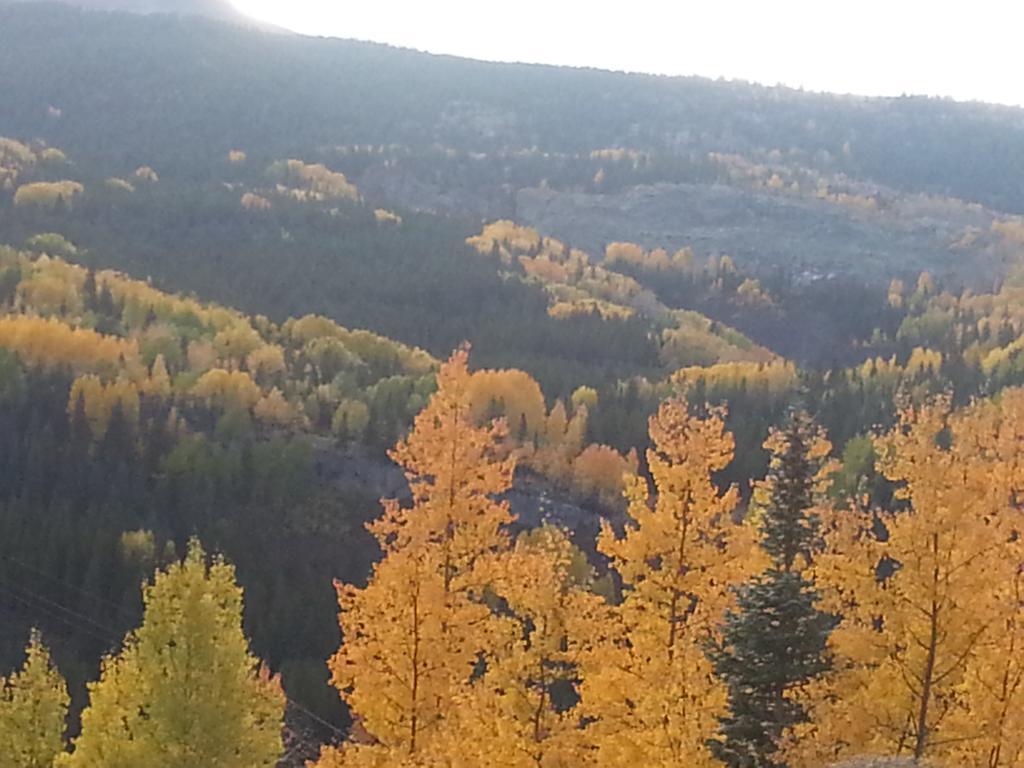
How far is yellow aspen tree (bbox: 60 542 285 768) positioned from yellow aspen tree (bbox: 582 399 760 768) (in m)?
8.73

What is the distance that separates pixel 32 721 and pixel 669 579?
55.8 feet

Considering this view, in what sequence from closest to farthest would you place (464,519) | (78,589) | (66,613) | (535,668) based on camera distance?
(535,668) < (464,519) < (66,613) < (78,589)

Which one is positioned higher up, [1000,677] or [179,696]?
[1000,677]

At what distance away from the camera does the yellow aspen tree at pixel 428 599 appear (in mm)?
23172

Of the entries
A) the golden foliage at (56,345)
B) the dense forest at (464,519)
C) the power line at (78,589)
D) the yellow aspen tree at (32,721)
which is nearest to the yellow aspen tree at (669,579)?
the dense forest at (464,519)

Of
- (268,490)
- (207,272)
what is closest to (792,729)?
(268,490)

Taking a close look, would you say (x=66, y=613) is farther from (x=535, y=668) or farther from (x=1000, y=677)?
(x=1000, y=677)

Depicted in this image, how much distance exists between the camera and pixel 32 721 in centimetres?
2819

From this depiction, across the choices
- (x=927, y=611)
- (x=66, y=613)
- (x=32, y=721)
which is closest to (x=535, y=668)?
(x=927, y=611)

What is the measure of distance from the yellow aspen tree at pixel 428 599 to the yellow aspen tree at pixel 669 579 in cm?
263

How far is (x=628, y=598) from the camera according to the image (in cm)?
2306

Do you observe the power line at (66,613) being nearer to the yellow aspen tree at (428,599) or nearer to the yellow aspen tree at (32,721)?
the yellow aspen tree at (32,721)

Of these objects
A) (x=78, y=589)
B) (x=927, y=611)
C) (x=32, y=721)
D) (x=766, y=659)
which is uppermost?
(x=927, y=611)

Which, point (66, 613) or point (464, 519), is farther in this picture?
point (66, 613)
